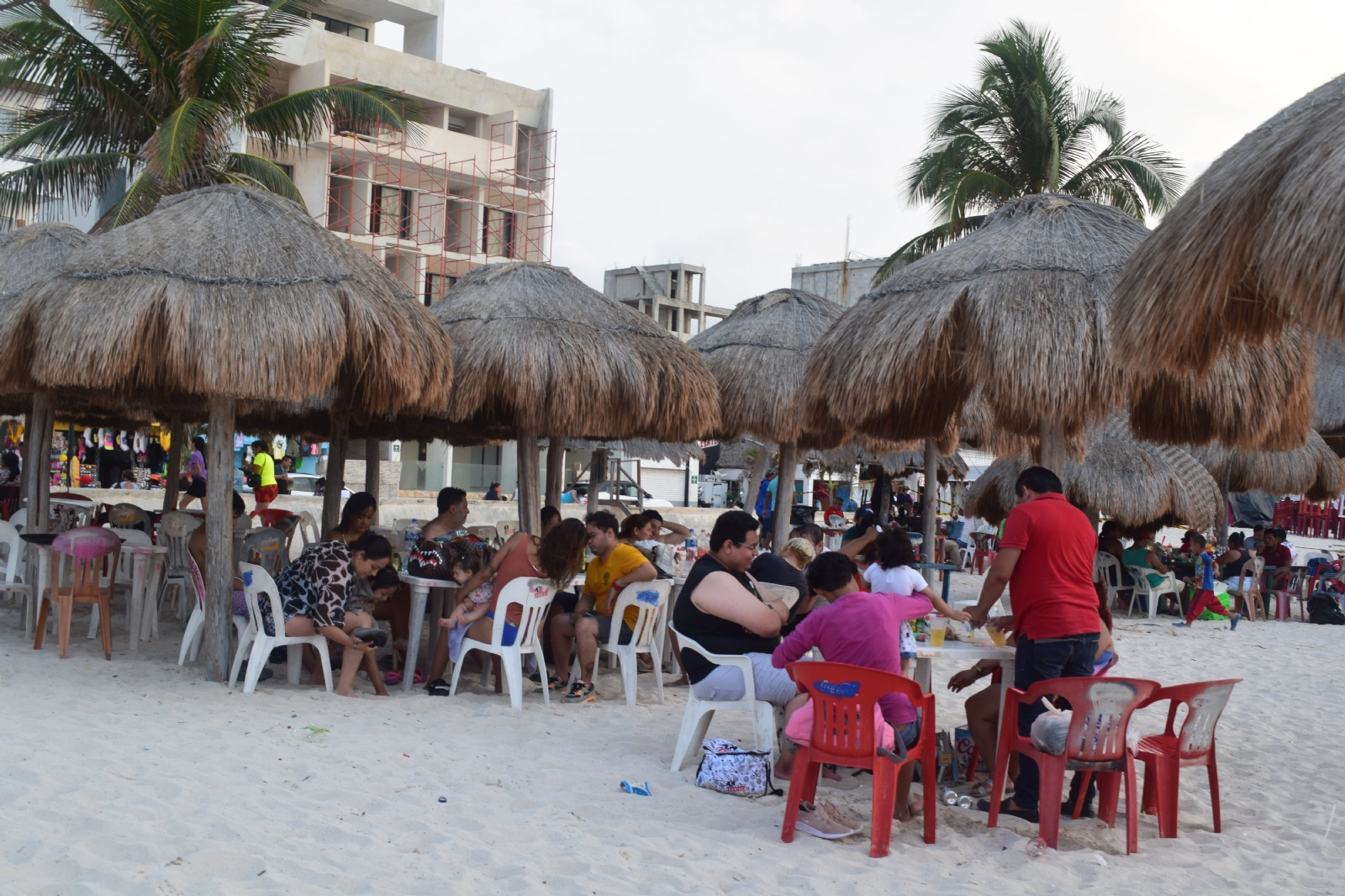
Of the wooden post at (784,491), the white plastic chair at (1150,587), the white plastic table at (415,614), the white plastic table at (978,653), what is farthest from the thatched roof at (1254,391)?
the white plastic chair at (1150,587)

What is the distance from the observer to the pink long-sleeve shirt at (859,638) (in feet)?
14.8

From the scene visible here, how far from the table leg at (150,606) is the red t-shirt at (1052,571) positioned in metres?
5.99

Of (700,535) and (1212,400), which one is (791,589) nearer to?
(1212,400)

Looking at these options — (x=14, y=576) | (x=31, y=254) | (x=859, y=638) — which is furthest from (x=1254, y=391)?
(x=31, y=254)

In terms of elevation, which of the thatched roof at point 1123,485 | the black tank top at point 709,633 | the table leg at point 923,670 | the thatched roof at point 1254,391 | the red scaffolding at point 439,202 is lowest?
the table leg at point 923,670

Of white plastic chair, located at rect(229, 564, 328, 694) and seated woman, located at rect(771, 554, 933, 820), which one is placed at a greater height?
seated woman, located at rect(771, 554, 933, 820)

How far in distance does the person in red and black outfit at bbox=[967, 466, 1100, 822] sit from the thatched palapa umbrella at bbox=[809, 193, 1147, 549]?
1.17m

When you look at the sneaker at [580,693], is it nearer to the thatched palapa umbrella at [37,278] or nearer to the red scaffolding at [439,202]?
the thatched palapa umbrella at [37,278]

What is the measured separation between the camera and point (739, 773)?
5.05 meters

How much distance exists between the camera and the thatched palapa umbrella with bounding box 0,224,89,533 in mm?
9328

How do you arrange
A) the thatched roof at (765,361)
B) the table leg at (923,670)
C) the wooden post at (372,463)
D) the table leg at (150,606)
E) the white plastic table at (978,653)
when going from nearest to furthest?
1. the white plastic table at (978,653)
2. the table leg at (923,670)
3. the table leg at (150,606)
4. the thatched roof at (765,361)
5. the wooden post at (372,463)

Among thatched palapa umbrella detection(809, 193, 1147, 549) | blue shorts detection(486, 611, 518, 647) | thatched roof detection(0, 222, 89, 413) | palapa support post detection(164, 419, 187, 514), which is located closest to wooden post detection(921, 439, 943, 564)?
thatched palapa umbrella detection(809, 193, 1147, 549)

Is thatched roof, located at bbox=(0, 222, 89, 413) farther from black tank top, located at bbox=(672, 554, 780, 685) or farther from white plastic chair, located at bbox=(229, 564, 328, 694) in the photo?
black tank top, located at bbox=(672, 554, 780, 685)

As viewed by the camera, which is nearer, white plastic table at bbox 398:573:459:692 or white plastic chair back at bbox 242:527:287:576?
white plastic table at bbox 398:573:459:692
